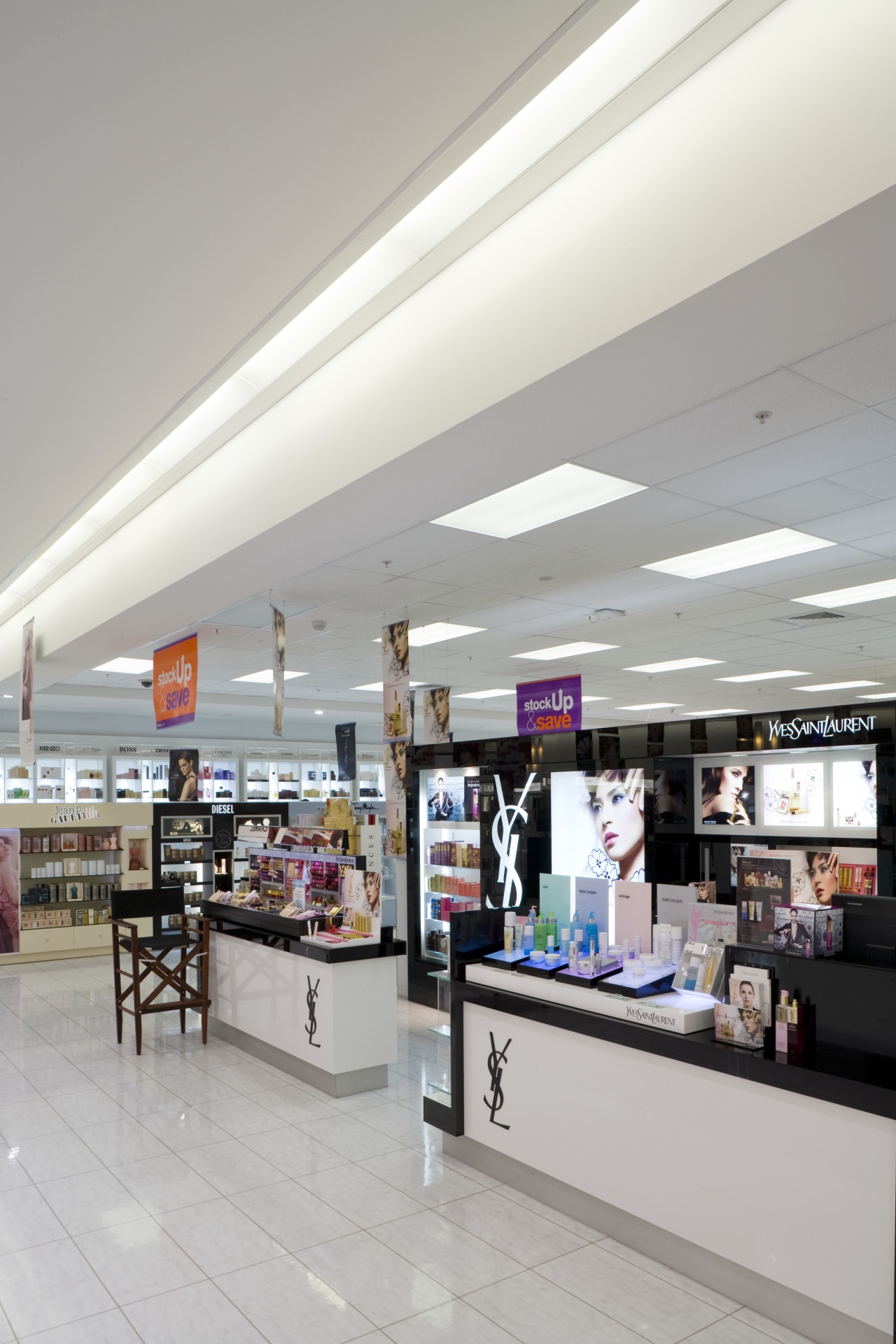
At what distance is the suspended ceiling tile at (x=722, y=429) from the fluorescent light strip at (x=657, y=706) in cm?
1106

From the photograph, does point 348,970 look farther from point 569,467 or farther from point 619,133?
point 619,133

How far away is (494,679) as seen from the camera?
12484mm

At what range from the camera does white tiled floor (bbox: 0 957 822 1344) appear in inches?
126

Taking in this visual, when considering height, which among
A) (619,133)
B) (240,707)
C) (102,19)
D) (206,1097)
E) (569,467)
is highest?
(619,133)

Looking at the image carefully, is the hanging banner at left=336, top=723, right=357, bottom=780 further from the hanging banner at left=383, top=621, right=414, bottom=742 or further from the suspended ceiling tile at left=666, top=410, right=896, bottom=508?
the suspended ceiling tile at left=666, top=410, right=896, bottom=508

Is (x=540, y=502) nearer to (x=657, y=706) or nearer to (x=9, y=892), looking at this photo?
(x=9, y=892)

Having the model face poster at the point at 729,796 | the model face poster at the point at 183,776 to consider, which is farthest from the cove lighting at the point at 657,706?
the model face poster at the point at 183,776

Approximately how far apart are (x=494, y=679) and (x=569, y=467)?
7923 mm

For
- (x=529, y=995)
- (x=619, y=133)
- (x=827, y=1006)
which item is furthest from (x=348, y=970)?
(x=619, y=133)

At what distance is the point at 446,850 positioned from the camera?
28.0 feet

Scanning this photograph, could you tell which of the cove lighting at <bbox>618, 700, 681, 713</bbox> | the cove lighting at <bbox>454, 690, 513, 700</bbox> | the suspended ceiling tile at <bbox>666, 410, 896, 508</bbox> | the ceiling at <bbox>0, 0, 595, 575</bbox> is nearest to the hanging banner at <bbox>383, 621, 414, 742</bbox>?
the suspended ceiling tile at <bbox>666, 410, 896, 508</bbox>

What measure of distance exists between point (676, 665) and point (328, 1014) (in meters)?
6.91

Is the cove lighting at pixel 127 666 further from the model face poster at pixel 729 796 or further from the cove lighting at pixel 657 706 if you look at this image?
the cove lighting at pixel 657 706

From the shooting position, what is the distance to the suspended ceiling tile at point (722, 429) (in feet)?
12.3
